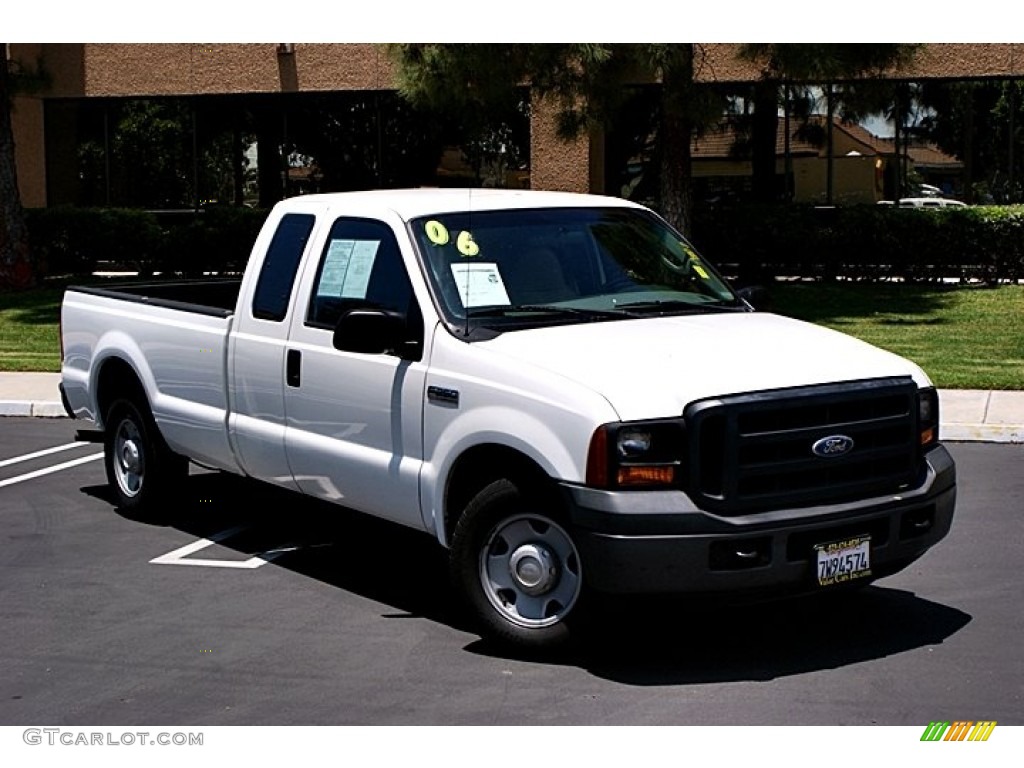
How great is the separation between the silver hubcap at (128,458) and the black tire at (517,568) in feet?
11.4

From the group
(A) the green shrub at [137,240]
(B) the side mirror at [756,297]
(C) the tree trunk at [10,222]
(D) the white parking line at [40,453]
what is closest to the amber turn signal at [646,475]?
(B) the side mirror at [756,297]

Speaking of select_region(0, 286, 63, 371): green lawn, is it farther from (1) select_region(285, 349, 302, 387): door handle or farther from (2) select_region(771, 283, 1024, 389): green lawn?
(1) select_region(285, 349, 302, 387): door handle

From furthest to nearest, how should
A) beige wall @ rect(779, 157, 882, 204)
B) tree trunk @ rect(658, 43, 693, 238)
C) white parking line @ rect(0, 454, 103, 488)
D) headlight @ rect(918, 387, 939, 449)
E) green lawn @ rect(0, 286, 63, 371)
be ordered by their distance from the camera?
beige wall @ rect(779, 157, 882, 204), tree trunk @ rect(658, 43, 693, 238), green lawn @ rect(0, 286, 63, 371), white parking line @ rect(0, 454, 103, 488), headlight @ rect(918, 387, 939, 449)

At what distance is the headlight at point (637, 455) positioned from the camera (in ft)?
20.4

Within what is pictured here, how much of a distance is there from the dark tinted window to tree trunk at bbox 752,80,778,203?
18913mm

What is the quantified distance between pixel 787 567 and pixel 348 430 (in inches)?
91.1

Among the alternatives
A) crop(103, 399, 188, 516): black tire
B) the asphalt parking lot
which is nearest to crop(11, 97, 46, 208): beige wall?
crop(103, 399, 188, 516): black tire

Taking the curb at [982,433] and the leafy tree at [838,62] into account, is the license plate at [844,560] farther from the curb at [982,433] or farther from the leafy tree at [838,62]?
the leafy tree at [838,62]

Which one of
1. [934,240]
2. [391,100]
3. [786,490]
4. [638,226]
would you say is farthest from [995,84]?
[786,490]

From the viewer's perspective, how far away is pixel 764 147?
26422 millimetres

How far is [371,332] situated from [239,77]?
22853 mm

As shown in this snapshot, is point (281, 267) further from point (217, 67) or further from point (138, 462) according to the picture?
point (217, 67)

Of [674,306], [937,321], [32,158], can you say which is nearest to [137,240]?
[32,158]

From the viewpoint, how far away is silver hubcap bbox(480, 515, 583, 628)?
658 cm
